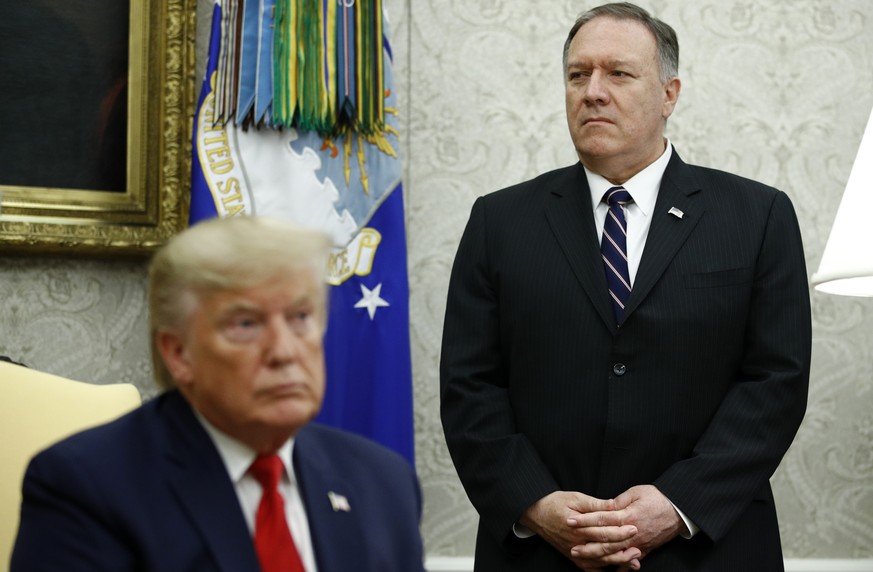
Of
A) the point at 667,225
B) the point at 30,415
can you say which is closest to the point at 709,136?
the point at 667,225

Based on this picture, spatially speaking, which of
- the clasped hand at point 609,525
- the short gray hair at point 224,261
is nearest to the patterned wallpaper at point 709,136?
the clasped hand at point 609,525

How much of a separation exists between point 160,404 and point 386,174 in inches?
94.4

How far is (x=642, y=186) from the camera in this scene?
2.84 metres

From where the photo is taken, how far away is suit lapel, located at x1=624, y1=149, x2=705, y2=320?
8.75ft

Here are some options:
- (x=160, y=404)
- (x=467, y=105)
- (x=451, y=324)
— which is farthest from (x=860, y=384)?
(x=160, y=404)

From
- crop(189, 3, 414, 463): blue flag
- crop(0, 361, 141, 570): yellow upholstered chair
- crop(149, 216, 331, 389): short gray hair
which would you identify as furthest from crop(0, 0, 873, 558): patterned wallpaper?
crop(149, 216, 331, 389): short gray hair

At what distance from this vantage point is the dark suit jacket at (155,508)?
4.07 feet

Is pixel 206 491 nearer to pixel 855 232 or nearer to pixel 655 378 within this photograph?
pixel 655 378

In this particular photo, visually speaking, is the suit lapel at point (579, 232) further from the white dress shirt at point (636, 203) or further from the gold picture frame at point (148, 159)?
the gold picture frame at point (148, 159)

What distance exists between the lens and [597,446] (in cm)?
265

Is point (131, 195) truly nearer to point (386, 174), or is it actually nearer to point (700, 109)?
point (386, 174)

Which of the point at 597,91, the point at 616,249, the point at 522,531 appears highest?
the point at 597,91

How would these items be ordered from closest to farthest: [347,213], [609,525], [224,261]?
[224,261], [609,525], [347,213]

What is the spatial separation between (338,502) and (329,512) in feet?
0.07
